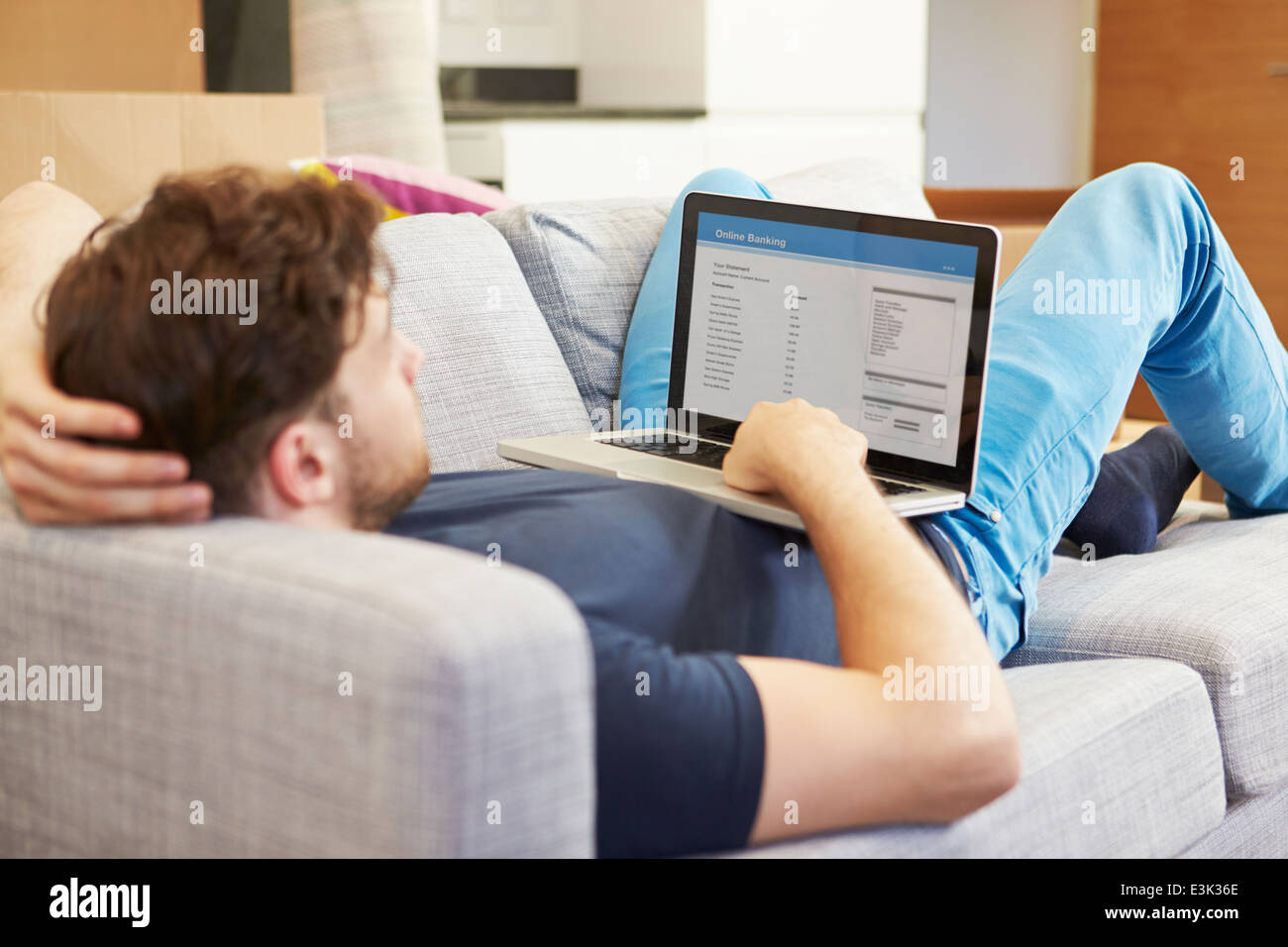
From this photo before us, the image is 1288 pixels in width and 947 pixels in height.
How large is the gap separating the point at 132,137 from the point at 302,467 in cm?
129

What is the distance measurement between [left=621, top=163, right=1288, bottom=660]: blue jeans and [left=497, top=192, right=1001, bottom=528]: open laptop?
12 cm

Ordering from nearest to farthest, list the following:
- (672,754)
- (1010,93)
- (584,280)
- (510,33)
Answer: (672,754), (584,280), (510,33), (1010,93)

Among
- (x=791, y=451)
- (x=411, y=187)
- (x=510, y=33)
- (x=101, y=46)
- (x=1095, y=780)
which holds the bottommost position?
(x=1095, y=780)

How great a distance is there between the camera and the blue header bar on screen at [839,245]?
1.07 metres

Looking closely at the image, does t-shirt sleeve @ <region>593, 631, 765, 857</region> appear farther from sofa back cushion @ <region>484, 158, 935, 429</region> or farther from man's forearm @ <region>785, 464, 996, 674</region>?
sofa back cushion @ <region>484, 158, 935, 429</region>

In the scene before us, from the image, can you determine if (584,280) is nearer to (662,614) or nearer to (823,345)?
(823,345)

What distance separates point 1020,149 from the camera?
13.5 feet

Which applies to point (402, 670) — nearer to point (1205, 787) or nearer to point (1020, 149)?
point (1205, 787)

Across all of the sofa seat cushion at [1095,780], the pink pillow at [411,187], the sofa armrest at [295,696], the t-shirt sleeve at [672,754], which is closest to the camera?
the sofa armrest at [295,696]

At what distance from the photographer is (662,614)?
0.89 m

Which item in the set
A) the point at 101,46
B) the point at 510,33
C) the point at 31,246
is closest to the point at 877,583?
the point at 31,246

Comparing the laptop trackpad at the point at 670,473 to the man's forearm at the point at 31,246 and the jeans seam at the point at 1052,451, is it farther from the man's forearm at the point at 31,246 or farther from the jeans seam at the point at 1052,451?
the man's forearm at the point at 31,246

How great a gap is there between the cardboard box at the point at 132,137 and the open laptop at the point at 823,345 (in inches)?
35.4
